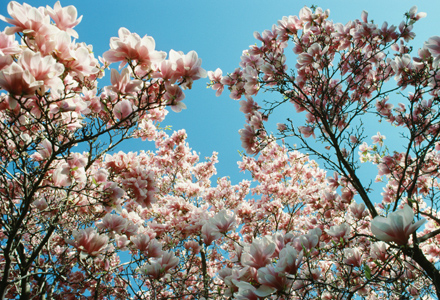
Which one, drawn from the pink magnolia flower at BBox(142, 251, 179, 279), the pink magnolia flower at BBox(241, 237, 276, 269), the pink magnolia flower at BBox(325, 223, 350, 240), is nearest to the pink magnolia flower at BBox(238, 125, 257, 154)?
the pink magnolia flower at BBox(325, 223, 350, 240)

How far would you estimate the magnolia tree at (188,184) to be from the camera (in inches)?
58.1

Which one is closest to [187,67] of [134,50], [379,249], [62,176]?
[134,50]

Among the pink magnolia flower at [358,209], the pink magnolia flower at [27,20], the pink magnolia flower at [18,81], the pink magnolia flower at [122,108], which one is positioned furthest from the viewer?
the pink magnolia flower at [358,209]

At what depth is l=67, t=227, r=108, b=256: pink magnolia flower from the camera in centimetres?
196

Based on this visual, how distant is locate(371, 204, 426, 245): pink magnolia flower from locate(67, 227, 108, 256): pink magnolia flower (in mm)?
1844

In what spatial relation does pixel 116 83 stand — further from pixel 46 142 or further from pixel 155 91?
pixel 46 142

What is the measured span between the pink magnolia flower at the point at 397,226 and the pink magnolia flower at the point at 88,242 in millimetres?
1844

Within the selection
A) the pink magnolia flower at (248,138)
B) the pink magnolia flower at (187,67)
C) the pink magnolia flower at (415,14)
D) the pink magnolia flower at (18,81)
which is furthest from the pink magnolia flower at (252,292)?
the pink magnolia flower at (415,14)

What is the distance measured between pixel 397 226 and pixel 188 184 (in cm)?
475

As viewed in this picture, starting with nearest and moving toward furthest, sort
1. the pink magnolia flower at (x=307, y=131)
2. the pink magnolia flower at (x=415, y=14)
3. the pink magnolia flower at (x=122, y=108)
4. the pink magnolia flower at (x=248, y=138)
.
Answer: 1. the pink magnolia flower at (x=122, y=108)
2. the pink magnolia flower at (x=415, y=14)
3. the pink magnolia flower at (x=248, y=138)
4. the pink magnolia flower at (x=307, y=131)

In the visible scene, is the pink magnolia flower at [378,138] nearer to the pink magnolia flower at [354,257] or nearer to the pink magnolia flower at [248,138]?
the pink magnolia flower at [248,138]

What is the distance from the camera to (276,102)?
3.50 meters

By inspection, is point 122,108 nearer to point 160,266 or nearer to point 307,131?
point 160,266

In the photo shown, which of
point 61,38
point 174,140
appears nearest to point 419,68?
point 61,38
